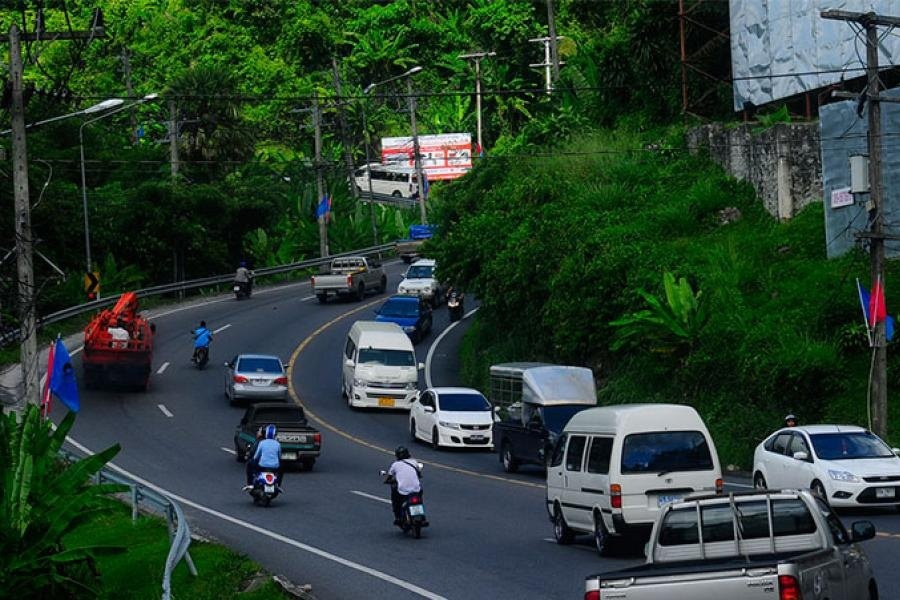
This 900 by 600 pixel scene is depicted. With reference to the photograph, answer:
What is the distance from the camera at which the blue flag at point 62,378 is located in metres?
31.3

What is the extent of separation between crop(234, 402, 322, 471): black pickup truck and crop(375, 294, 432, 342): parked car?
2276 centimetres

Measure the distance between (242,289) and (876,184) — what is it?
4258cm

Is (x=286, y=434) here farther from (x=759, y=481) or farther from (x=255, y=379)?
(x=255, y=379)

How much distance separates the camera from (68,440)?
41.1m

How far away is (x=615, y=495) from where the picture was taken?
883 inches

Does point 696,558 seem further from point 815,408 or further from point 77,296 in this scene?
point 77,296

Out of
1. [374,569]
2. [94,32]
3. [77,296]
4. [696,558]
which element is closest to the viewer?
[696,558]

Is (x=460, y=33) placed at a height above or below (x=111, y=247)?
above

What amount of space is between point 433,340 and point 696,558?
48.4m

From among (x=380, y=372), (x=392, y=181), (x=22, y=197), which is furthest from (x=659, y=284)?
(x=392, y=181)

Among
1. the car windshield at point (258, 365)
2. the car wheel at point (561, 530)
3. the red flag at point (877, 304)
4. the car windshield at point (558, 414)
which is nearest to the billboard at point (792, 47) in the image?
the red flag at point (877, 304)

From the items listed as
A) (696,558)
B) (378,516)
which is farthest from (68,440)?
(696,558)

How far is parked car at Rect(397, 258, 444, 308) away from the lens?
233 ft

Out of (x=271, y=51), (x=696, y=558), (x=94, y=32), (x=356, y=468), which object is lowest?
(x=356, y=468)
